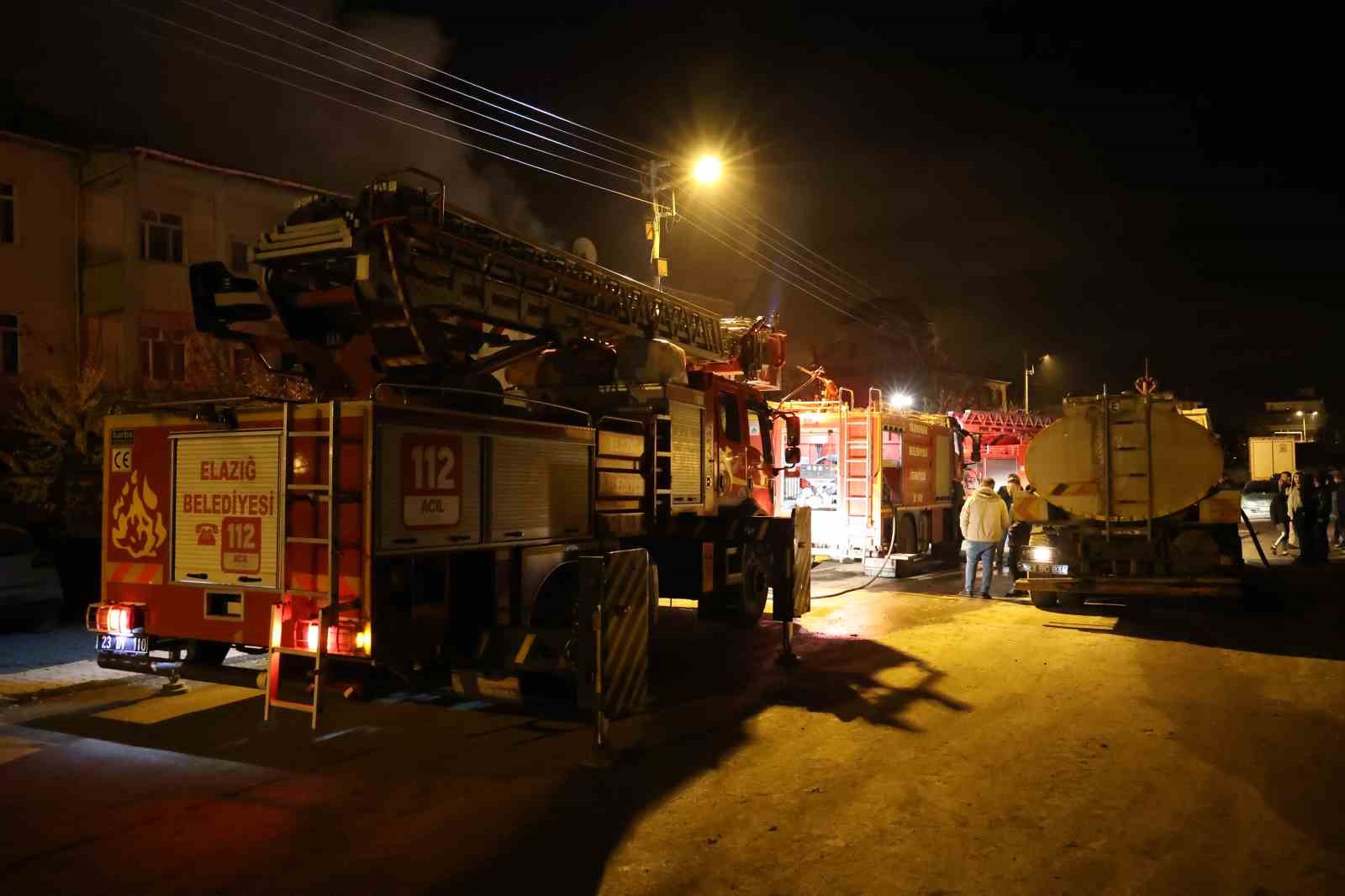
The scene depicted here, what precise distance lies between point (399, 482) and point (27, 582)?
7.03 metres

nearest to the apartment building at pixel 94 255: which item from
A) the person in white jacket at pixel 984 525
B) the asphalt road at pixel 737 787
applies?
the asphalt road at pixel 737 787

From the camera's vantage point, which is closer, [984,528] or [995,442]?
[984,528]

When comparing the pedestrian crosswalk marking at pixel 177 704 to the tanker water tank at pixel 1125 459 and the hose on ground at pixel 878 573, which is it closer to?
the hose on ground at pixel 878 573

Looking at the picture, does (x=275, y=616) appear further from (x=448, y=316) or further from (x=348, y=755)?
(x=448, y=316)

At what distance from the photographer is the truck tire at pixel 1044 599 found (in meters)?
12.2

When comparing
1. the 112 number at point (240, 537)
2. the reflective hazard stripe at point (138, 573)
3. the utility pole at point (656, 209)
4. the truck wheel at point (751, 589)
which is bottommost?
the truck wheel at point (751, 589)

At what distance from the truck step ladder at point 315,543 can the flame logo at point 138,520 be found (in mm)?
1244

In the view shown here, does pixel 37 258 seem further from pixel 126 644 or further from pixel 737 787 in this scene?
pixel 737 787

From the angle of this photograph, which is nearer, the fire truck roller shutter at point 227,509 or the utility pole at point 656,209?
the fire truck roller shutter at point 227,509

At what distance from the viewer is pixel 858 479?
16.8 meters

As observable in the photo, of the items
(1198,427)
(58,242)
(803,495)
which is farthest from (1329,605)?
(58,242)

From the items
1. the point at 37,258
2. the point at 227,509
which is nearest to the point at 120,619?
the point at 227,509

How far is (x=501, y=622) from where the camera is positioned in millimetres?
6188

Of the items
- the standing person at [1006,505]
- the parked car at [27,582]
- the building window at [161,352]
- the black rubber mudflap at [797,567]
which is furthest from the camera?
the building window at [161,352]
